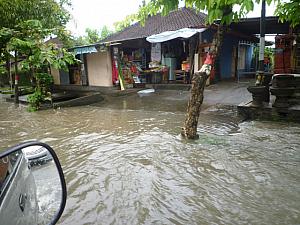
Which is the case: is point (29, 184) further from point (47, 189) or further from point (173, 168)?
point (173, 168)

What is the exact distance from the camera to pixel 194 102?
19.6ft

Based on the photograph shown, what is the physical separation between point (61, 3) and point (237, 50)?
38.3 ft

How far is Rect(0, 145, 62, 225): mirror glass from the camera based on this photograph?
54.2 inches

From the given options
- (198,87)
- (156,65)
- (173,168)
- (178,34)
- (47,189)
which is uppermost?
(178,34)

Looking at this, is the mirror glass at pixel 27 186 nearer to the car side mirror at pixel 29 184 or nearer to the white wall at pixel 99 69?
the car side mirror at pixel 29 184

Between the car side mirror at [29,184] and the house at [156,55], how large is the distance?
1255 centimetres

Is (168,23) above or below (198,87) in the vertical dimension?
above

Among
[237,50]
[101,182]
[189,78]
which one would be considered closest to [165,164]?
[101,182]

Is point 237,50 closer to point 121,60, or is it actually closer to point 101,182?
point 121,60

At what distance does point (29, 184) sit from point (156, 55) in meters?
15.3

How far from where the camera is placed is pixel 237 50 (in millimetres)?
18578

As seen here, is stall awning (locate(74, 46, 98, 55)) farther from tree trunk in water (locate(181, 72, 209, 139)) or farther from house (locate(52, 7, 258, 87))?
tree trunk in water (locate(181, 72, 209, 139))

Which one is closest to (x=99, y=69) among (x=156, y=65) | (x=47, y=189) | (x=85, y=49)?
(x=85, y=49)

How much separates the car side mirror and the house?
1255cm
